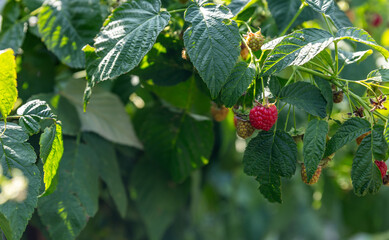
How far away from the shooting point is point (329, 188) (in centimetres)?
100

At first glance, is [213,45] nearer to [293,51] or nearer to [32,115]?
[293,51]

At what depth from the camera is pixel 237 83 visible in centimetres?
42

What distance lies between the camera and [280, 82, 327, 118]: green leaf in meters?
0.45

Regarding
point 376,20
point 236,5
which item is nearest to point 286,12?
point 236,5

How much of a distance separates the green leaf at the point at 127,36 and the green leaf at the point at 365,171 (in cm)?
22

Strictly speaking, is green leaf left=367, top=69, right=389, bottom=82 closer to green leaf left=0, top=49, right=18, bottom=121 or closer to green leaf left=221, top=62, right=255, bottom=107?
green leaf left=221, top=62, right=255, bottom=107

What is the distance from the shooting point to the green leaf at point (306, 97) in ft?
1.48

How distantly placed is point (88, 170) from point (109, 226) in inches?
14.8

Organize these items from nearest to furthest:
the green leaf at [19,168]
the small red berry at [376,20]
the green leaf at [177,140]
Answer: the green leaf at [19,168] → the green leaf at [177,140] → the small red berry at [376,20]

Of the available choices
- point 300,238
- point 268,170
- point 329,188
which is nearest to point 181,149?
point 268,170

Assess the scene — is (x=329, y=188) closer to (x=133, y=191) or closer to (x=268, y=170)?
(x=133, y=191)

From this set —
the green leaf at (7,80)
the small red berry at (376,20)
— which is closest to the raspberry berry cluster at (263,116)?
the green leaf at (7,80)

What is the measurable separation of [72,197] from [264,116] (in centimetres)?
27

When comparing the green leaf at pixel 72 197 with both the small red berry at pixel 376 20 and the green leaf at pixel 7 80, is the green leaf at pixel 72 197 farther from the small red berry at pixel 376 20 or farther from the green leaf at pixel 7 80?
the small red berry at pixel 376 20
